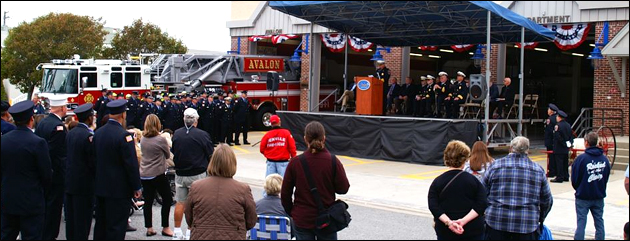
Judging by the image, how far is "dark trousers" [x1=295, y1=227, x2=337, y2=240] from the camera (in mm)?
6102

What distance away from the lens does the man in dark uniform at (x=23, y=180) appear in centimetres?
733

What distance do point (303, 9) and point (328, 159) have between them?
1569cm

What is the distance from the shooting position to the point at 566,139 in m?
14.9

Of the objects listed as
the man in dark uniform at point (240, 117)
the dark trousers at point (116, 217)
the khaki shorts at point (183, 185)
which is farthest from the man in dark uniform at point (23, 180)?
the man in dark uniform at point (240, 117)

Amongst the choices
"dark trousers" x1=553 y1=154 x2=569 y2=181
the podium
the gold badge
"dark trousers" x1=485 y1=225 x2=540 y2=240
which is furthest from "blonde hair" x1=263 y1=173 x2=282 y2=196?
the gold badge

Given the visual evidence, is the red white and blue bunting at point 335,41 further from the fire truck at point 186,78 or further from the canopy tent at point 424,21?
the canopy tent at point 424,21

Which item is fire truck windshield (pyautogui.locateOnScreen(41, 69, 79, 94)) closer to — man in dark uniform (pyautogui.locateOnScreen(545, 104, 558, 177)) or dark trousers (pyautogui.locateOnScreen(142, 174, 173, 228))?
man in dark uniform (pyautogui.locateOnScreen(545, 104, 558, 177))

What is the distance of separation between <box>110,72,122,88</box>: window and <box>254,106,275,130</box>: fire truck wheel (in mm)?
5773

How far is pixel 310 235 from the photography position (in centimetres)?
617

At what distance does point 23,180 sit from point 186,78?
20250 millimetres

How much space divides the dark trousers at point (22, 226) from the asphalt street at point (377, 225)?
1727 mm

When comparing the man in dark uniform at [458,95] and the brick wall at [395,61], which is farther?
the brick wall at [395,61]

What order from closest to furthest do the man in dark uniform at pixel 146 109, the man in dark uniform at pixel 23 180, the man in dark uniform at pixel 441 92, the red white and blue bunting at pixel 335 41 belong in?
the man in dark uniform at pixel 23 180, the man in dark uniform at pixel 441 92, the man in dark uniform at pixel 146 109, the red white and blue bunting at pixel 335 41

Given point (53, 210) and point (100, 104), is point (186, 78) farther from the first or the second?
point (53, 210)
